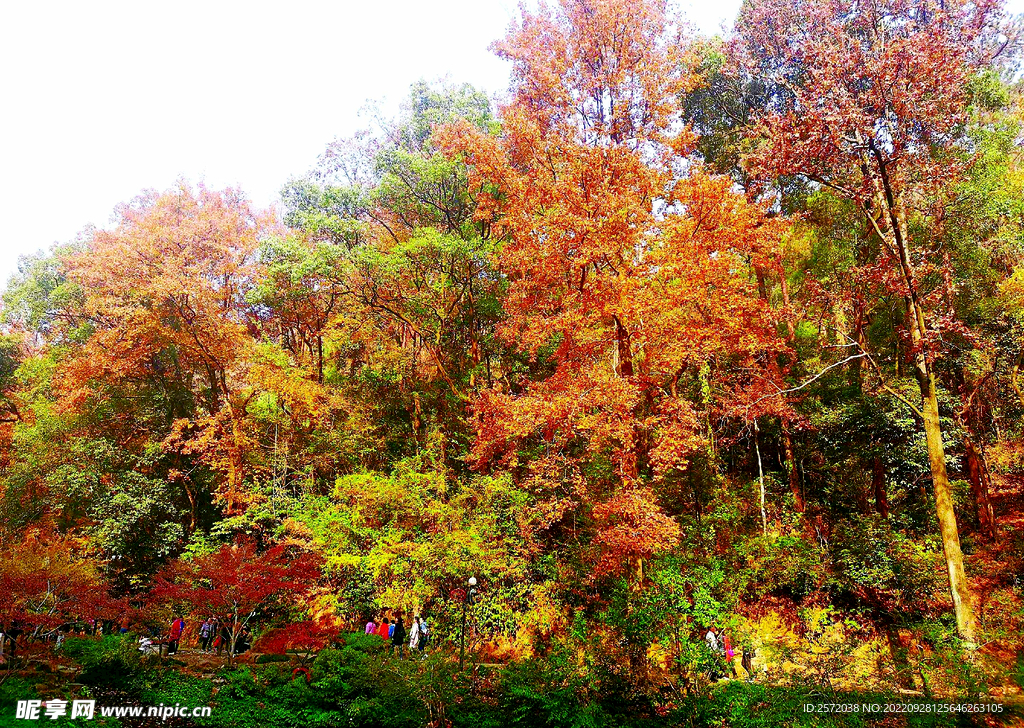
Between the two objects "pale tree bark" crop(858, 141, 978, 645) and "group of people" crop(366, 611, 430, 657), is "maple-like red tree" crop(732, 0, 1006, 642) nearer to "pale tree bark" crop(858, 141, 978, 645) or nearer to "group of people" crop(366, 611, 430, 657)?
"pale tree bark" crop(858, 141, 978, 645)

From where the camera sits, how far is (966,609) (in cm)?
841

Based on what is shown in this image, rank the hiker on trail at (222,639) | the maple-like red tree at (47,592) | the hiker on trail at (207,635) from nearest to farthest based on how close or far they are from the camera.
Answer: the maple-like red tree at (47,592)
the hiker on trail at (222,639)
the hiker on trail at (207,635)

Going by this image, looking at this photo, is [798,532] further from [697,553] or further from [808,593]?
[697,553]

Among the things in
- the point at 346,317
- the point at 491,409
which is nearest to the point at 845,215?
the point at 491,409

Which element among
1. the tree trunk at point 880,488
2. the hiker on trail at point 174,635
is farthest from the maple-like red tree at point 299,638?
the tree trunk at point 880,488

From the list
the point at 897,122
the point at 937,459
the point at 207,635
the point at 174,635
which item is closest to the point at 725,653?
the point at 937,459

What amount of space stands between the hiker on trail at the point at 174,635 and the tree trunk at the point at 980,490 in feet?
56.5

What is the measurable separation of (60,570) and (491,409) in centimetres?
853

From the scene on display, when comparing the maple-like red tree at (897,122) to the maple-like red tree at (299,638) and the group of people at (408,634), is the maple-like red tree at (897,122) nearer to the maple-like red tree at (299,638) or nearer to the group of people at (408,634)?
the group of people at (408,634)

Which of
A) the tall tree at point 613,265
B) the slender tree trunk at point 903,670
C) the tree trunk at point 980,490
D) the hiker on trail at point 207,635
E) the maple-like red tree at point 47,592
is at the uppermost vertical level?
the tall tree at point 613,265

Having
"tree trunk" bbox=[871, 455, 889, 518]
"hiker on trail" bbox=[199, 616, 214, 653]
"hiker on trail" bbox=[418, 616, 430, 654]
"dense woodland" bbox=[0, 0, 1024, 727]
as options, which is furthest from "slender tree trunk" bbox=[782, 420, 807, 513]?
"hiker on trail" bbox=[199, 616, 214, 653]

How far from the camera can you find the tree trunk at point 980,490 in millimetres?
13555

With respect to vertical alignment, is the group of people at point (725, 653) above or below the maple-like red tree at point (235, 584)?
below

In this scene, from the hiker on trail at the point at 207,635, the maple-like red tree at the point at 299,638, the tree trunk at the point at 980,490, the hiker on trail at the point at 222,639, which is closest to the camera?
the maple-like red tree at the point at 299,638
